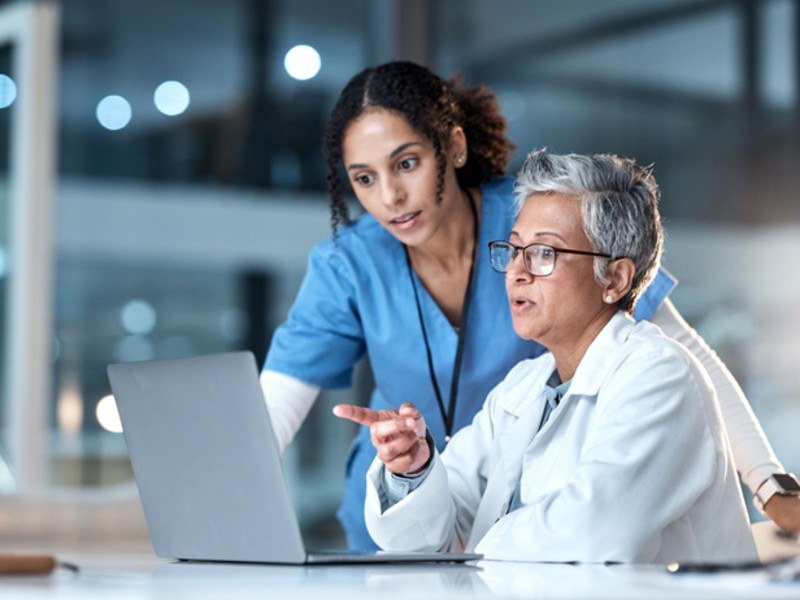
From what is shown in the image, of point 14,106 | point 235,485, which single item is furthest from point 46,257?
point 235,485

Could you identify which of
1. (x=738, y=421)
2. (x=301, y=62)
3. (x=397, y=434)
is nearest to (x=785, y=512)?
(x=738, y=421)

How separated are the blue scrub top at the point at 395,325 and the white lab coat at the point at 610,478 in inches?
14.0

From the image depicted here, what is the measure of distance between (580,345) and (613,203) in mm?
220

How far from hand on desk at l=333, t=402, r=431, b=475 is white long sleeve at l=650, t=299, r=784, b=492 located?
0.58 metres

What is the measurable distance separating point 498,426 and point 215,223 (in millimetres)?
2953

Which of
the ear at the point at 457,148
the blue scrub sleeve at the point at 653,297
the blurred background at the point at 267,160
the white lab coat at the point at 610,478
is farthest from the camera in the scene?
the blurred background at the point at 267,160

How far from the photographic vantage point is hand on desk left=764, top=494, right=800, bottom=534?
1.53 metres

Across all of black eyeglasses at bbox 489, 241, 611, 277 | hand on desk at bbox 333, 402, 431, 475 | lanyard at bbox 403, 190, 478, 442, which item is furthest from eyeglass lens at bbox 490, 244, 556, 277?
lanyard at bbox 403, 190, 478, 442

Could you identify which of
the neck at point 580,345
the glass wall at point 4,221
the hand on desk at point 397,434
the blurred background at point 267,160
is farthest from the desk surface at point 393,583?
the glass wall at point 4,221

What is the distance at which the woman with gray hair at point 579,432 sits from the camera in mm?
1237

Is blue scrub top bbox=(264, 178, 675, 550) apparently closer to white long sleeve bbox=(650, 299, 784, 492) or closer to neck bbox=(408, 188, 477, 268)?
neck bbox=(408, 188, 477, 268)

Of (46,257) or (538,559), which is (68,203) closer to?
(46,257)

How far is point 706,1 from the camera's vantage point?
380 cm

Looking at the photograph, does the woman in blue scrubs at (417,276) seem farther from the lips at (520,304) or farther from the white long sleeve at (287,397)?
the lips at (520,304)
